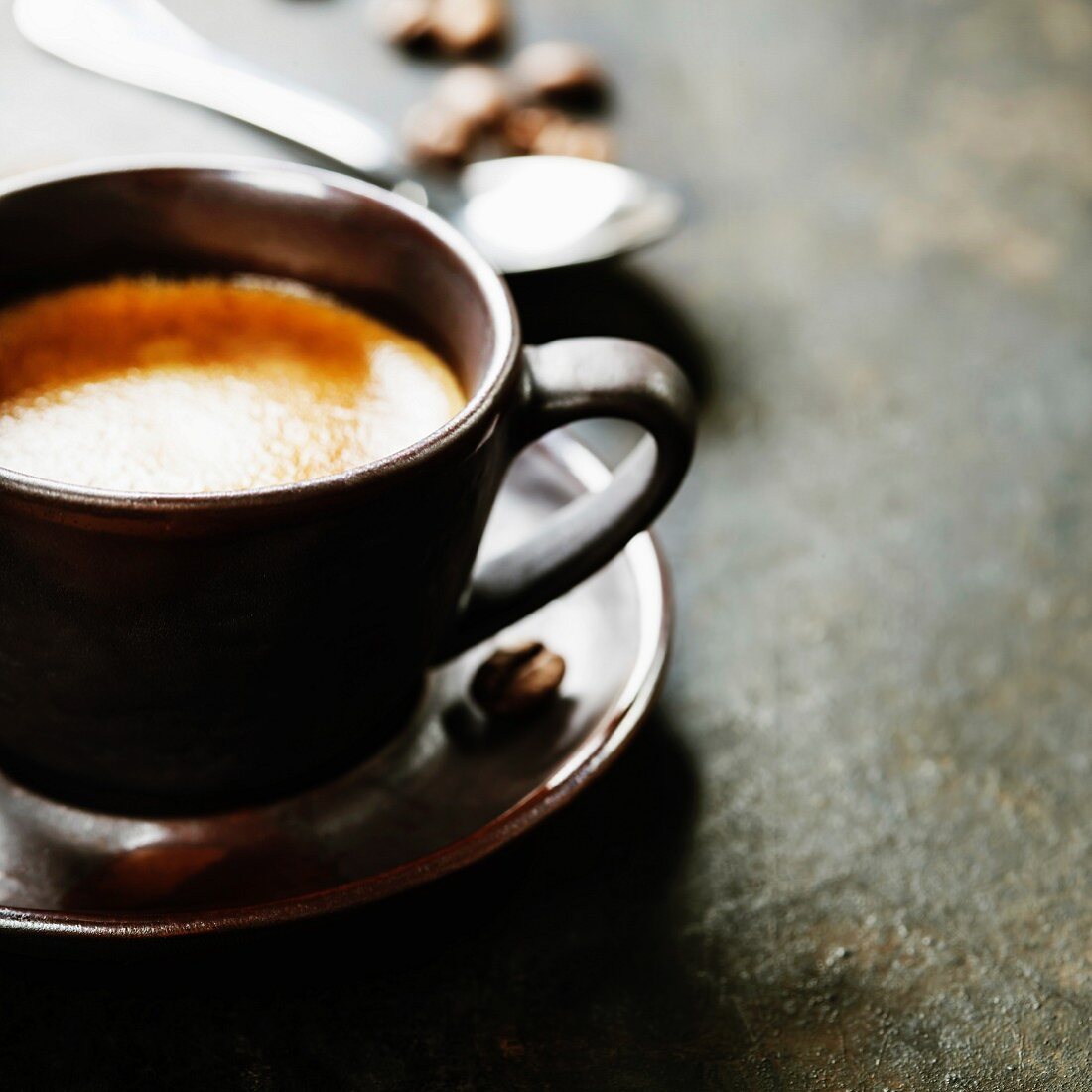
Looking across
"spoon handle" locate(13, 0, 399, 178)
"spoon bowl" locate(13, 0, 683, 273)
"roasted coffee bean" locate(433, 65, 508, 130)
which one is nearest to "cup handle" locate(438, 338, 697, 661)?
"spoon bowl" locate(13, 0, 683, 273)

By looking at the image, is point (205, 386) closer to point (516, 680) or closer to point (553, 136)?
point (516, 680)

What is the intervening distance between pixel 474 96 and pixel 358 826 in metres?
0.95

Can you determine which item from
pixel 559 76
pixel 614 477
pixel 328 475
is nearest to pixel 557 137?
pixel 559 76

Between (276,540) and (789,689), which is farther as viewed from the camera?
(789,689)

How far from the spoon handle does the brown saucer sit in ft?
2.21

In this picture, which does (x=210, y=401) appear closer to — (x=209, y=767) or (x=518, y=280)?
(x=209, y=767)

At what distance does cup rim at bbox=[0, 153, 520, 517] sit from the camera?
0.47 m

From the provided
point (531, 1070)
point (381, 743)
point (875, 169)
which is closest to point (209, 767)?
point (381, 743)

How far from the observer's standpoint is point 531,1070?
0.57 meters

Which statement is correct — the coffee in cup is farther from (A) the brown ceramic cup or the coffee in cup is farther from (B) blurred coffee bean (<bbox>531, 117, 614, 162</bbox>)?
(B) blurred coffee bean (<bbox>531, 117, 614, 162</bbox>)

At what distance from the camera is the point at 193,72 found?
124cm

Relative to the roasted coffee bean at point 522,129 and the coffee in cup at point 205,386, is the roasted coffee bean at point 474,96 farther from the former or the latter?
the coffee in cup at point 205,386

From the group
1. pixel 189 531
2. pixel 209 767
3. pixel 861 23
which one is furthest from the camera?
pixel 861 23

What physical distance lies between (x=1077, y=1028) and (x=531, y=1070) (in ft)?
0.93
